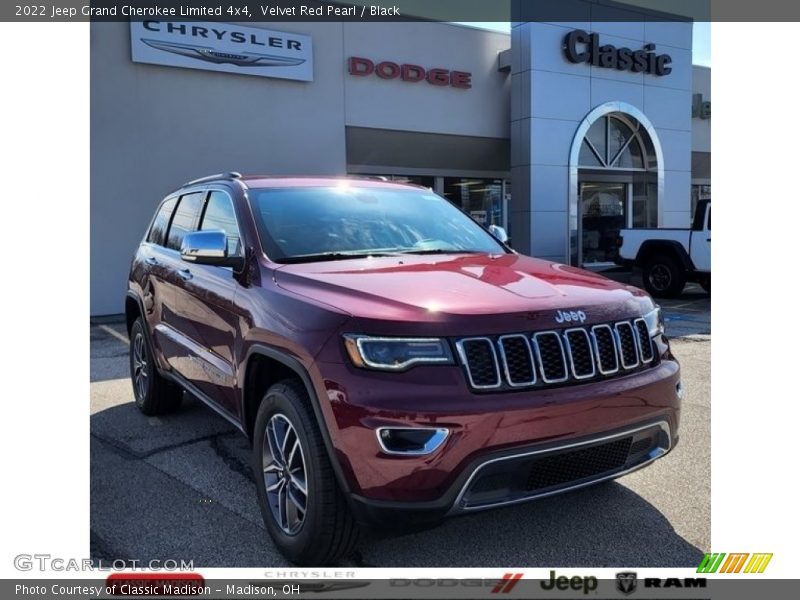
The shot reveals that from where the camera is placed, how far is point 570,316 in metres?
2.82

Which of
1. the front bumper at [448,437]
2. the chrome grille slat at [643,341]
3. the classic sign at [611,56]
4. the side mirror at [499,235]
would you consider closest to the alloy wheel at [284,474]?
the front bumper at [448,437]

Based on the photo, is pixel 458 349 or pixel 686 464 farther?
pixel 686 464

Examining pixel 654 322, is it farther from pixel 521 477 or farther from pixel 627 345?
pixel 521 477

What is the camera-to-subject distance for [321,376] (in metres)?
2.71

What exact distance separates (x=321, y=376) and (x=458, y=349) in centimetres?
56

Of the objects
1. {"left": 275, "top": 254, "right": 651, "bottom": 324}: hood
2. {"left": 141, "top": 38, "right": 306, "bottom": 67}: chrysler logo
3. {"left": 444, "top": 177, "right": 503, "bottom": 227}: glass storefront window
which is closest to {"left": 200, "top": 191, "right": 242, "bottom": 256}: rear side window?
{"left": 275, "top": 254, "right": 651, "bottom": 324}: hood

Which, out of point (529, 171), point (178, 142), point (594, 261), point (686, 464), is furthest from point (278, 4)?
point (686, 464)

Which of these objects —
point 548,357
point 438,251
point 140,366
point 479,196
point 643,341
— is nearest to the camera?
point 548,357

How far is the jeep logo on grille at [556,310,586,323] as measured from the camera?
9.15 feet

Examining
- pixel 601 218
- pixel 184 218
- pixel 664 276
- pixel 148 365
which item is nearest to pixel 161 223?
pixel 184 218

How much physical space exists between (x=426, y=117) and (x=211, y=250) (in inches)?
476

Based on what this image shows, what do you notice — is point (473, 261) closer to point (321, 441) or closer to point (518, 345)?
point (518, 345)

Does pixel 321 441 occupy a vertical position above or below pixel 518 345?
below

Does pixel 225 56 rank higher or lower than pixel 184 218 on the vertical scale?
higher
